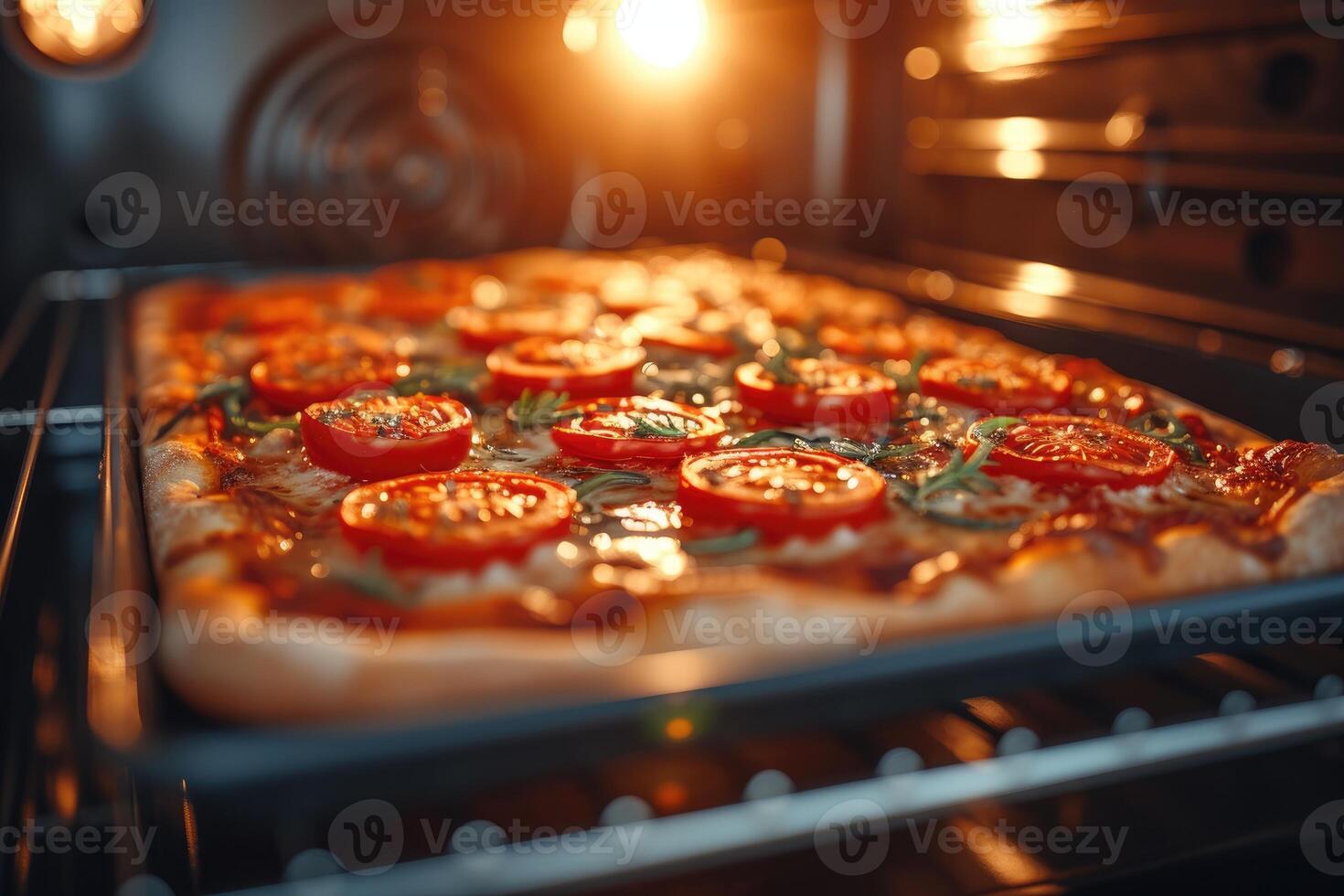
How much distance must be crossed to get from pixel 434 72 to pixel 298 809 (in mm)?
2998

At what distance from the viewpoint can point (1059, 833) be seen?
1.32 m

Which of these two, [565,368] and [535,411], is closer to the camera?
[535,411]

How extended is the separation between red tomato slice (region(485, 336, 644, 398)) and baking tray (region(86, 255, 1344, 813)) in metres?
1.03

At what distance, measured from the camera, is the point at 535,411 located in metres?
2.02

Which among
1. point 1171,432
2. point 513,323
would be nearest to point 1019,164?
point 1171,432

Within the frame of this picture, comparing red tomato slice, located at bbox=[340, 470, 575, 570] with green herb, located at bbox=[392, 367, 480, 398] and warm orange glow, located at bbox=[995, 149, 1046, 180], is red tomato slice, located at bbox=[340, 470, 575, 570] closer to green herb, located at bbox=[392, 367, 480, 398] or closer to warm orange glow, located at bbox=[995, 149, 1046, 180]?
green herb, located at bbox=[392, 367, 480, 398]

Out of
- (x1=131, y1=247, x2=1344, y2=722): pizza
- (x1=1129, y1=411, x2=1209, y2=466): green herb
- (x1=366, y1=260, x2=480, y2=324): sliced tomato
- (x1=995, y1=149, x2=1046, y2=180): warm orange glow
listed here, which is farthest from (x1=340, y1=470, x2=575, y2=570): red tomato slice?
(x1=995, y1=149, x2=1046, y2=180): warm orange glow

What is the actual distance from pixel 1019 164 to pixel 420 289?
1.62m

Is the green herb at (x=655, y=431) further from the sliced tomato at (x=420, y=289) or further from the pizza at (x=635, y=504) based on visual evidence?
the sliced tomato at (x=420, y=289)

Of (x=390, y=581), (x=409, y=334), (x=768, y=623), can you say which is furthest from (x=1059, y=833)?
(x=409, y=334)

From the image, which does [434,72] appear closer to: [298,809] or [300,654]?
[300,654]

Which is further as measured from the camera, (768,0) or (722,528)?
(768,0)

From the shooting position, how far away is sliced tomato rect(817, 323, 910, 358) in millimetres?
2564

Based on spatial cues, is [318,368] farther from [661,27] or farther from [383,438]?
Result: [661,27]
